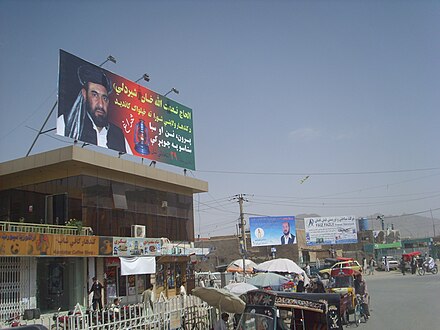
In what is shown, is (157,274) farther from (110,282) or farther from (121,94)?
(121,94)

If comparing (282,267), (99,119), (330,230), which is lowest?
(282,267)

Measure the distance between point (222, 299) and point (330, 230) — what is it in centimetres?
4935

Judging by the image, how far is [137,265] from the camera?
21.7m

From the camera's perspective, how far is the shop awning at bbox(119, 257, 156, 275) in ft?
68.9

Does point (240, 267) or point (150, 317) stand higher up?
point (150, 317)

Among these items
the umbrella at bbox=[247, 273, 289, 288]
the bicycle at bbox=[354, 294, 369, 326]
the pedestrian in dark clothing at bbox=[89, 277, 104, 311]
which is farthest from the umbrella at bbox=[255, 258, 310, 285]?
the pedestrian in dark clothing at bbox=[89, 277, 104, 311]

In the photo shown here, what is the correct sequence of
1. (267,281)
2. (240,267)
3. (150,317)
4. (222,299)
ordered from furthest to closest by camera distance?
(240,267), (267,281), (150,317), (222,299)

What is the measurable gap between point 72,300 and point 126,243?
3502 mm

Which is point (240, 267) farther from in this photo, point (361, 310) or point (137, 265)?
point (361, 310)

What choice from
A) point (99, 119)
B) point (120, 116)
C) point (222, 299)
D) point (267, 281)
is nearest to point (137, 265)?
point (267, 281)

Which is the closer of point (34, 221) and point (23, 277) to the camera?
point (23, 277)

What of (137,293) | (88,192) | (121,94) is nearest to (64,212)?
(88,192)

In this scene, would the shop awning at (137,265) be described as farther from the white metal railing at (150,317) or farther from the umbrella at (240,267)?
the umbrella at (240,267)

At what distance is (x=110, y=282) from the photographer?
2117 cm
